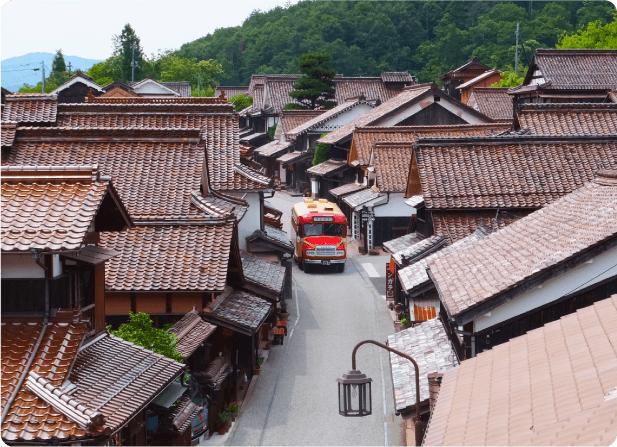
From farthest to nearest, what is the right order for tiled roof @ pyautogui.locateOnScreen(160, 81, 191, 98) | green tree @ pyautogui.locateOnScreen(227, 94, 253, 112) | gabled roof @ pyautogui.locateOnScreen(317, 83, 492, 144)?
tiled roof @ pyautogui.locateOnScreen(160, 81, 191, 98) → green tree @ pyautogui.locateOnScreen(227, 94, 253, 112) → gabled roof @ pyautogui.locateOnScreen(317, 83, 492, 144)

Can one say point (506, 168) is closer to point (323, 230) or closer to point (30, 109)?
point (323, 230)

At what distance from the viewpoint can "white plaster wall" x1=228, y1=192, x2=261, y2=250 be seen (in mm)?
25609

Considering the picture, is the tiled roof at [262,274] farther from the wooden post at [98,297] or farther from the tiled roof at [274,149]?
the tiled roof at [274,149]

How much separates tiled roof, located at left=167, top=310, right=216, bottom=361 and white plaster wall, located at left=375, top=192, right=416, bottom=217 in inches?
827

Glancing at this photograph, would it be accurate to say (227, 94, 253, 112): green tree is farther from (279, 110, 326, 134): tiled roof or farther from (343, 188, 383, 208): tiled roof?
(343, 188, 383, 208): tiled roof

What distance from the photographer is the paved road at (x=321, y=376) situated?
1644cm

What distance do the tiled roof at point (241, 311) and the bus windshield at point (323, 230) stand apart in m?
13.6

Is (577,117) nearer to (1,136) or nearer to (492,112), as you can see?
(1,136)

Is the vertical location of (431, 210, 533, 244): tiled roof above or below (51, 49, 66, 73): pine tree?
below

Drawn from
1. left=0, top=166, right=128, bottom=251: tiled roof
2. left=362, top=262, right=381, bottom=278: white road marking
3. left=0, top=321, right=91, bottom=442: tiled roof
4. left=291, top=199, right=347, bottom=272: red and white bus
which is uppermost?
left=0, top=166, right=128, bottom=251: tiled roof

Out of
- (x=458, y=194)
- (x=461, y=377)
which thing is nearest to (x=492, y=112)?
(x=458, y=194)

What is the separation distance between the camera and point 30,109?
86.8ft

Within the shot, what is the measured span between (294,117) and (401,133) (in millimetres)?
22100

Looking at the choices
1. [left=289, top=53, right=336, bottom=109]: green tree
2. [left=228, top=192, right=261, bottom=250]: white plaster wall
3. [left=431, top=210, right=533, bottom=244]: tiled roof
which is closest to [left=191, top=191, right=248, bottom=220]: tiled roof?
[left=228, top=192, right=261, bottom=250]: white plaster wall
